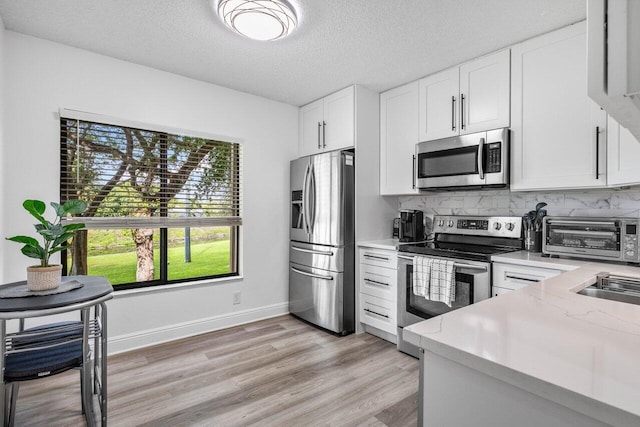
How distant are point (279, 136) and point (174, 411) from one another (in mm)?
2786

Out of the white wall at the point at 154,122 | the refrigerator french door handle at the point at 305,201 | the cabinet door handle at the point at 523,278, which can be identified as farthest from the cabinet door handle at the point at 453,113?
the white wall at the point at 154,122

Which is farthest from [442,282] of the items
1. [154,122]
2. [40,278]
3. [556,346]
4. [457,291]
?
[154,122]

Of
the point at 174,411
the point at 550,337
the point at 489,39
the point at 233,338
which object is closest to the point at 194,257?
the point at 233,338

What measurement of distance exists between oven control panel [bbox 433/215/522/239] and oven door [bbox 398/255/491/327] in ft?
1.97

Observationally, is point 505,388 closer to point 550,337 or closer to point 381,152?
point 550,337

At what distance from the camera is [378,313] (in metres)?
3.10

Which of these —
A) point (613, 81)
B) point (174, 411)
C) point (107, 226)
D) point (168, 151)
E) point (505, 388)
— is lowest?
point (174, 411)

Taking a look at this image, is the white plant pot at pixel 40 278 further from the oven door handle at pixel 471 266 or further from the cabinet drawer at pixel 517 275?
the cabinet drawer at pixel 517 275

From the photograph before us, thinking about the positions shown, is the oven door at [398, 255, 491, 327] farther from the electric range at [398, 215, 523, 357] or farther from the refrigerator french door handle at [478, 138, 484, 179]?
the refrigerator french door handle at [478, 138, 484, 179]

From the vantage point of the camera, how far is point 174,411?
198 cm

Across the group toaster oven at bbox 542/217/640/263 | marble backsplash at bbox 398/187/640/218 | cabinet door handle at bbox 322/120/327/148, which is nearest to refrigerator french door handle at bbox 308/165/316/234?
cabinet door handle at bbox 322/120/327/148

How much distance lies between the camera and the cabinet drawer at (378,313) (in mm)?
2963

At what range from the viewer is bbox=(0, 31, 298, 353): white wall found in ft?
7.83

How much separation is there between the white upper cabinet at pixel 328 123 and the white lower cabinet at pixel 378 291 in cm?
114
